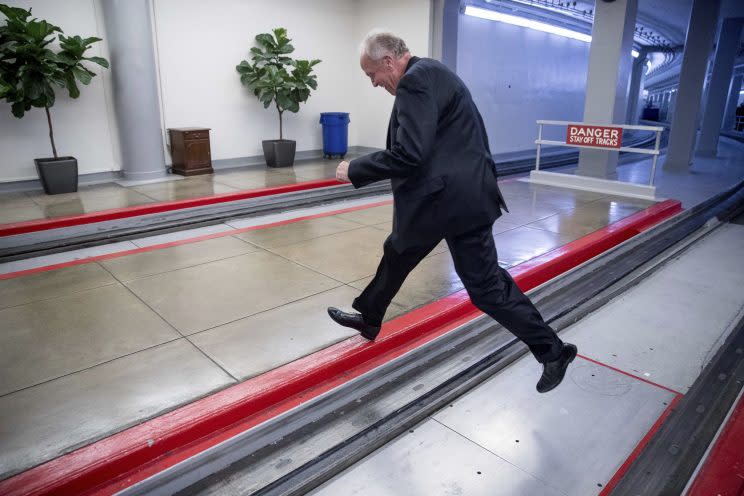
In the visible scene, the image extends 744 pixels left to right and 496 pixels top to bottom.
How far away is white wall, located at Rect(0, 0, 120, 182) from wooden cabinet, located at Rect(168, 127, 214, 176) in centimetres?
86

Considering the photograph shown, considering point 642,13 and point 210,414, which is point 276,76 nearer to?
point 210,414

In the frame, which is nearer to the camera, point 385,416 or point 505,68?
point 385,416

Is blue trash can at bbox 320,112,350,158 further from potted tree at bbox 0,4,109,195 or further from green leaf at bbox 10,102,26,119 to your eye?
green leaf at bbox 10,102,26,119

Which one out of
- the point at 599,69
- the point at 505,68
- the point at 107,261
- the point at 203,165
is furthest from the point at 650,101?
the point at 107,261

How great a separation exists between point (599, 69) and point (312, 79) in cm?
493

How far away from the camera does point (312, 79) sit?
336 inches

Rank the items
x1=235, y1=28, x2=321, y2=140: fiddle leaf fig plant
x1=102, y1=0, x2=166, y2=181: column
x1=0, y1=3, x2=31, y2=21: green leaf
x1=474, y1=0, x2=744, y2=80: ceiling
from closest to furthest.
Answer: x1=0, y1=3, x2=31, y2=21: green leaf
x1=102, y1=0, x2=166, y2=181: column
x1=235, y1=28, x2=321, y2=140: fiddle leaf fig plant
x1=474, y1=0, x2=744, y2=80: ceiling

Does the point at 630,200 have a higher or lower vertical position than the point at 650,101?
lower

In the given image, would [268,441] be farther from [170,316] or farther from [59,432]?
[170,316]

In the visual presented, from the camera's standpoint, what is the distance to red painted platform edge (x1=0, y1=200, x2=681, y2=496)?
5.77 ft

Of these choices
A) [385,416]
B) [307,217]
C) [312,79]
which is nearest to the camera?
[385,416]

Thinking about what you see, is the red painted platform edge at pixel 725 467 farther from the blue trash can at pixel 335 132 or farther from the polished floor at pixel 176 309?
the blue trash can at pixel 335 132

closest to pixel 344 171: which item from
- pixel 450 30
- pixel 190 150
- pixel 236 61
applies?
pixel 190 150

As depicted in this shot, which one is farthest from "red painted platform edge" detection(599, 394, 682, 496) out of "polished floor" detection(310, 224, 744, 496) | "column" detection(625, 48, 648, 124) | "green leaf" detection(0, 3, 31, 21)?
"column" detection(625, 48, 648, 124)
